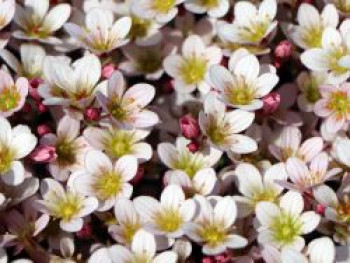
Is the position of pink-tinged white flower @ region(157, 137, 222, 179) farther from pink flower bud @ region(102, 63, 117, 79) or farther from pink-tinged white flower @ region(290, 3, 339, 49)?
pink-tinged white flower @ region(290, 3, 339, 49)

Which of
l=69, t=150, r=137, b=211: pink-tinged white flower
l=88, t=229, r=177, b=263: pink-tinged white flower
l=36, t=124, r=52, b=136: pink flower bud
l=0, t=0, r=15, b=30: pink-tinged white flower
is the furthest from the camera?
l=0, t=0, r=15, b=30: pink-tinged white flower

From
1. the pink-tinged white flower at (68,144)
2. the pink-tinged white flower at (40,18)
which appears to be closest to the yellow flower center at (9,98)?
the pink-tinged white flower at (68,144)

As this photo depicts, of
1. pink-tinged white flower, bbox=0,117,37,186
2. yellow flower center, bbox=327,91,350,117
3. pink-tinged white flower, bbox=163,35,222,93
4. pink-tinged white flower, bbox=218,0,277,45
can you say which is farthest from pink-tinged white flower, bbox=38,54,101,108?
yellow flower center, bbox=327,91,350,117

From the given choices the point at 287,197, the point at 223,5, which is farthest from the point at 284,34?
the point at 287,197

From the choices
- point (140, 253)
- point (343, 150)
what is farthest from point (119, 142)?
point (343, 150)

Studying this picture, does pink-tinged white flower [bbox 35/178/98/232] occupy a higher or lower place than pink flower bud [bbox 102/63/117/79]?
lower

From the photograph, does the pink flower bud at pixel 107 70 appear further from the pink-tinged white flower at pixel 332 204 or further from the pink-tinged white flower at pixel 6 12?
the pink-tinged white flower at pixel 332 204
